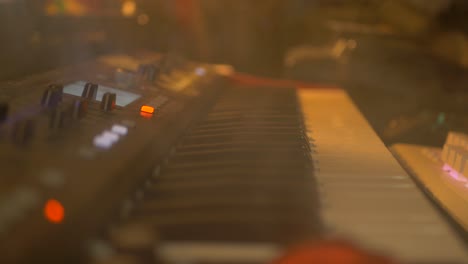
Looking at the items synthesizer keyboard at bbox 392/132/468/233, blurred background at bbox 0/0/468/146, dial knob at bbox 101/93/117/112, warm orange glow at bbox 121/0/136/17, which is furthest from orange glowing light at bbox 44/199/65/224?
warm orange glow at bbox 121/0/136/17

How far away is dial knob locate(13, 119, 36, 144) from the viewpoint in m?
0.74

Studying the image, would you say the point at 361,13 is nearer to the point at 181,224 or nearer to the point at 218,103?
the point at 218,103

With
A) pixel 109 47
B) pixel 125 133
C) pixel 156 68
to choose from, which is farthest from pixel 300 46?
pixel 125 133

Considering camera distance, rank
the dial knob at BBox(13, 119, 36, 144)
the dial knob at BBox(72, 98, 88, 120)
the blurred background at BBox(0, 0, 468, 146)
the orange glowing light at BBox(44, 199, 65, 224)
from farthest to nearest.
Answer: the blurred background at BBox(0, 0, 468, 146), the dial knob at BBox(72, 98, 88, 120), the dial knob at BBox(13, 119, 36, 144), the orange glowing light at BBox(44, 199, 65, 224)

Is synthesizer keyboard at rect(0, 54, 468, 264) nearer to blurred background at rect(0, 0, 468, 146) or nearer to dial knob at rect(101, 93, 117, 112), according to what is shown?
dial knob at rect(101, 93, 117, 112)

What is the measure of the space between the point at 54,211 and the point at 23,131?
0.20 metres

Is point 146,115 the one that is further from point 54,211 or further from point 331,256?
point 331,256

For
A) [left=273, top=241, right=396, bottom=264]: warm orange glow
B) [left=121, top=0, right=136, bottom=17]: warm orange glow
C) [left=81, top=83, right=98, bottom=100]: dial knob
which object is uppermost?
[left=121, top=0, right=136, bottom=17]: warm orange glow

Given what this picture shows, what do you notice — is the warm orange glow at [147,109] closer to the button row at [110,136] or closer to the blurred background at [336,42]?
the button row at [110,136]

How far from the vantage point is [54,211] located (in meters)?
0.60

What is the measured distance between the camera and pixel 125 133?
2.91ft

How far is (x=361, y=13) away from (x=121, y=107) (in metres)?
2.06

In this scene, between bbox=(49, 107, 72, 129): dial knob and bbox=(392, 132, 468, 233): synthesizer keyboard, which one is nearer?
bbox=(49, 107, 72, 129): dial knob

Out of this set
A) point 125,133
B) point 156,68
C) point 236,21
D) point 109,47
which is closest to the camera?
point 125,133
